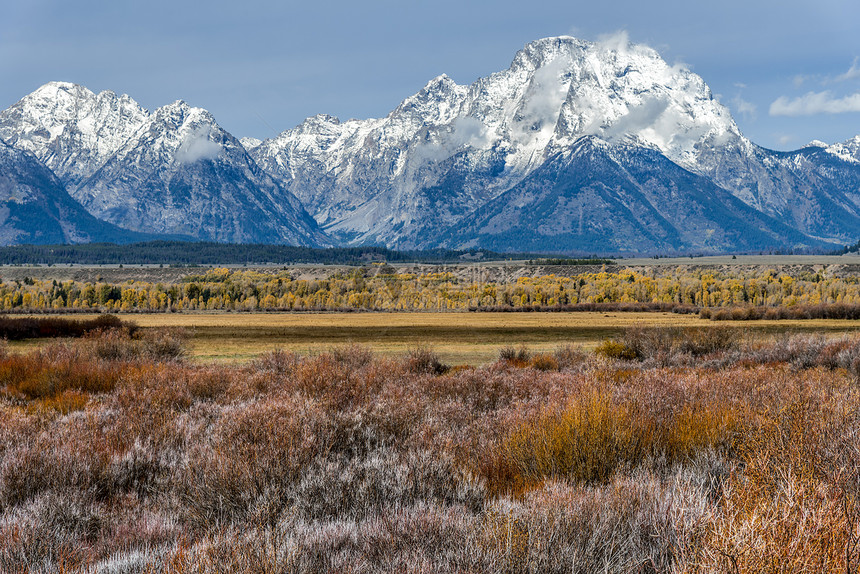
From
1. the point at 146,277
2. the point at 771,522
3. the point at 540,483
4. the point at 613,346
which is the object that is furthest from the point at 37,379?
the point at 146,277

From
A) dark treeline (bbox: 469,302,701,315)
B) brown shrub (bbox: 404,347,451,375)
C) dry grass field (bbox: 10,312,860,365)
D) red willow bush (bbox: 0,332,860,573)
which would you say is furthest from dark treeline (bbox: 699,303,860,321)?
red willow bush (bbox: 0,332,860,573)

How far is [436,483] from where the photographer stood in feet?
23.6

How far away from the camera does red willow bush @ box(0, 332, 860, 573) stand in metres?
4.43

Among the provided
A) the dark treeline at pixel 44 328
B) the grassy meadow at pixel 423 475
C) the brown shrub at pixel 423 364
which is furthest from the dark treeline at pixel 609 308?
the grassy meadow at pixel 423 475

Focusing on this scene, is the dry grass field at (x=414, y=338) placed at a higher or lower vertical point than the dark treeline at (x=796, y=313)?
lower

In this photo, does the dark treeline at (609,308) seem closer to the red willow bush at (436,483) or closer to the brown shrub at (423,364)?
the brown shrub at (423,364)

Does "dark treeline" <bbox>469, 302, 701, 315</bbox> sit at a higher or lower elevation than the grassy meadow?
lower

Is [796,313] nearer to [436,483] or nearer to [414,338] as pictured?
[414,338]

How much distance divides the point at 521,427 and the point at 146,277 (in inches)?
5955

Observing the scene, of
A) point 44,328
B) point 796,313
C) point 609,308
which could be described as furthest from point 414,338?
point 609,308

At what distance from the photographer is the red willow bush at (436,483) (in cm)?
443

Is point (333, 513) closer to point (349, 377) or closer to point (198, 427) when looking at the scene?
point (198, 427)

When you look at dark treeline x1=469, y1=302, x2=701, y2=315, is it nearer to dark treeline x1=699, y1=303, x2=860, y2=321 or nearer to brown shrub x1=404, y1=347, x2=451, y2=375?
dark treeline x1=699, y1=303, x2=860, y2=321

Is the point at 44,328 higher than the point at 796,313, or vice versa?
the point at 796,313
